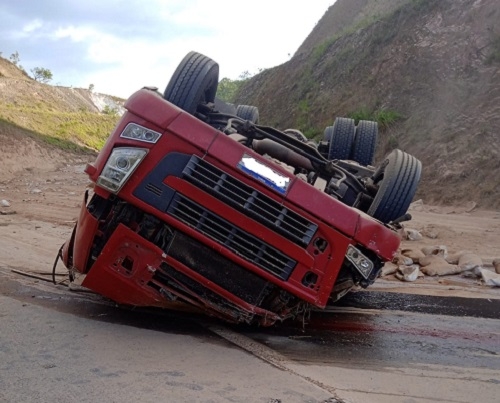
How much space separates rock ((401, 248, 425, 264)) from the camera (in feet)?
26.0

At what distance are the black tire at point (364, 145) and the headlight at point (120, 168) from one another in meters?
3.37

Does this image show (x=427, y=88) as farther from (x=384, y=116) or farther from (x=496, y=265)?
(x=496, y=265)

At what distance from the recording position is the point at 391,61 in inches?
865

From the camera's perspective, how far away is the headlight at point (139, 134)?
3.84m

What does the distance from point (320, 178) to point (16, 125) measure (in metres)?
29.7

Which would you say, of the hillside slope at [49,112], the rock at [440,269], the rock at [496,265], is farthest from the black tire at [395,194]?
the hillside slope at [49,112]

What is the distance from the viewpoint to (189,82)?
4.67 m

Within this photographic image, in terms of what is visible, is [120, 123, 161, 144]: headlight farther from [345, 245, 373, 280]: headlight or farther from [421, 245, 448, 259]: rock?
[421, 245, 448, 259]: rock

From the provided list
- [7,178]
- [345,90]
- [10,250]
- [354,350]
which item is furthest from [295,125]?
[354,350]

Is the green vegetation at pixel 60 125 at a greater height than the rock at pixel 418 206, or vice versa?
the rock at pixel 418 206

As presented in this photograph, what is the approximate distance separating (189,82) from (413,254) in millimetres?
4585

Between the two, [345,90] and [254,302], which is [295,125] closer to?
[345,90]

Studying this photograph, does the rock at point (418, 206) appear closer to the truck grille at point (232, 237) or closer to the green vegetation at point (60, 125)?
the truck grille at point (232, 237)

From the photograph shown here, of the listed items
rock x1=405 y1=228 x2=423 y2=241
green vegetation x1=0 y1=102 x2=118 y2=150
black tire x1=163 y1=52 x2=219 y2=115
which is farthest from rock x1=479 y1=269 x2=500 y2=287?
green vegetation x1=0 y1=102 x2=118 y2=150
